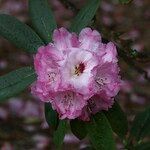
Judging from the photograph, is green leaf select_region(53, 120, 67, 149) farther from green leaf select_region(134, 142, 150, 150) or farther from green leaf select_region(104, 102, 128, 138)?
green leaf select_region(134, 142, 150, 150)

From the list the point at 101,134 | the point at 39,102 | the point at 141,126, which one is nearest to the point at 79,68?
the point at 101,134

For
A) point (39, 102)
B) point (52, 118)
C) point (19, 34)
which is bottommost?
point (39, 102)

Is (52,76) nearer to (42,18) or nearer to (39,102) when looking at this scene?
(42,18)

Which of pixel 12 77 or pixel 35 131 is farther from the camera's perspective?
pixel 35 131

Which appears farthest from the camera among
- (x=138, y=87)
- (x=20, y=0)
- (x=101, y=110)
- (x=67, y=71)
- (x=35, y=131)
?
(x=20, y=0)

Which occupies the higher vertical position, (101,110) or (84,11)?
(84,11)

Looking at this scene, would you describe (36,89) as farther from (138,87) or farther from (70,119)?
(138,87)

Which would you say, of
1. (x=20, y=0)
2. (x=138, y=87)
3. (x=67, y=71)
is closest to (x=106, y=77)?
(x=67, y=71)

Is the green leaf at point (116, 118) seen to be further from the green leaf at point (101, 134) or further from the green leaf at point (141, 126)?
the green leaf at point (141, 126)
